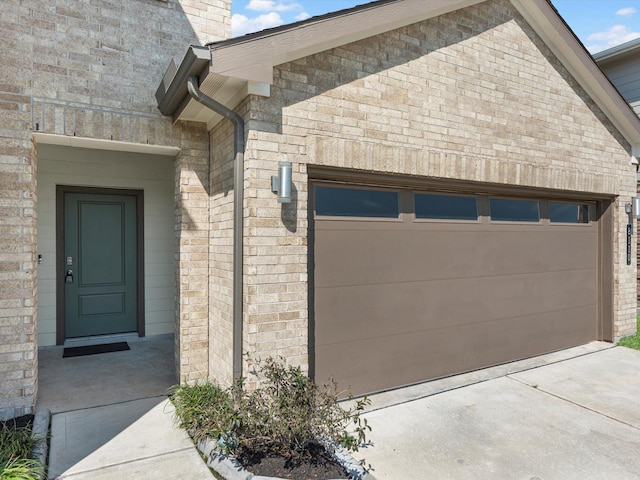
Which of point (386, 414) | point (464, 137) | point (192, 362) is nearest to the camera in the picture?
point (386, 414)

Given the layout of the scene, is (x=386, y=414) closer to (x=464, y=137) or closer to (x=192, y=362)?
(x=192, y=362)

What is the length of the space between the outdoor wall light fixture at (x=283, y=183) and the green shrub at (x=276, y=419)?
1447 mm

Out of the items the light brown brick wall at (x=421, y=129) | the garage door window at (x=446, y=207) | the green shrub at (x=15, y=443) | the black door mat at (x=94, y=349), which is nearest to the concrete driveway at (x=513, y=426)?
the light brown brick wall at (x=421, y=129)

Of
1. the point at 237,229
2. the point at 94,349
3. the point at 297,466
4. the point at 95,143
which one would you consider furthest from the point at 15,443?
the point at 94,349

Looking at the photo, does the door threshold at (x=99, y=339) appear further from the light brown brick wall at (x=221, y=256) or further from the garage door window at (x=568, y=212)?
the garage door window at (x=568, y=212)

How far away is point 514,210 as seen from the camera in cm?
612

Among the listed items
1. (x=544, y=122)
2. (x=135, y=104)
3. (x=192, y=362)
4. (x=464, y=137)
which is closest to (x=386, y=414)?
(x=192, y=362)

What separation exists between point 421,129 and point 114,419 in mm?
4338

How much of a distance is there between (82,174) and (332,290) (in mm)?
4467

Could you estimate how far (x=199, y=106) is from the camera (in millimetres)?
4242

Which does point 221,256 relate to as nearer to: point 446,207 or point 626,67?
point 446,207

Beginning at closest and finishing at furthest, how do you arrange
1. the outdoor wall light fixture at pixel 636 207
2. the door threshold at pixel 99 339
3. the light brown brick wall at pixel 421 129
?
the light brown brick wall at pixel 421 129 → the door threshold at pixel 99 339 → the outdoor wall light fixture at pixel 636 207

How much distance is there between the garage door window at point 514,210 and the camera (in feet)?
19.3

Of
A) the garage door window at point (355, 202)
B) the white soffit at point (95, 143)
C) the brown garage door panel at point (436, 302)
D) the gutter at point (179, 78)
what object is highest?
the gutter at point (179, 78)
